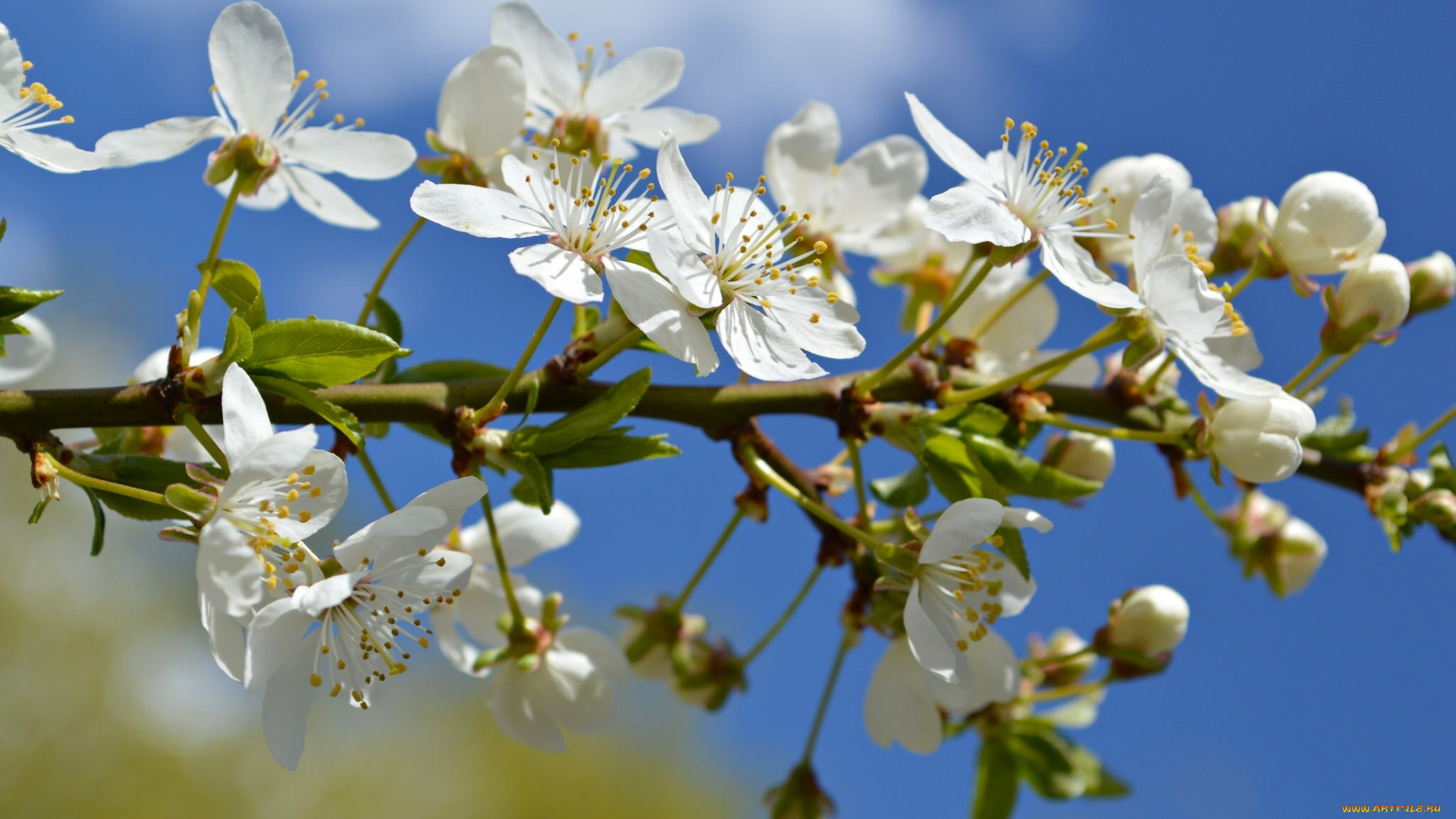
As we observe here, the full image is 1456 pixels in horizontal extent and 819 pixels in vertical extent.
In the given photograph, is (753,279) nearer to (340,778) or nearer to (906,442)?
(906,442)

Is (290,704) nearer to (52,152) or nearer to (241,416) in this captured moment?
(241,416)

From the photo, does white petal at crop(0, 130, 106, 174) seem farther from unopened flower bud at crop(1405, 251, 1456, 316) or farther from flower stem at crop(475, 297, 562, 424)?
unopened flower bud at crop(1405, 251, 1456, 316)

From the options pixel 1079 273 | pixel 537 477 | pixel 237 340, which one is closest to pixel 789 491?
pixel 537 477

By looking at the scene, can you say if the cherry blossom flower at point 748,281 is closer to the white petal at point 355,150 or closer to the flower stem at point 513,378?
the flower stem at point 513,378

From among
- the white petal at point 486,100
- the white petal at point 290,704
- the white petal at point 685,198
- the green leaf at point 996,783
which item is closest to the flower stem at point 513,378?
the white petal at point 685,198

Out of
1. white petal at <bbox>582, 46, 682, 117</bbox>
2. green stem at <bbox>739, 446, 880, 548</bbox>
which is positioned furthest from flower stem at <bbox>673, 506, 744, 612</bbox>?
white petal at <bbox>582, 46, 682, 117</bbox>
